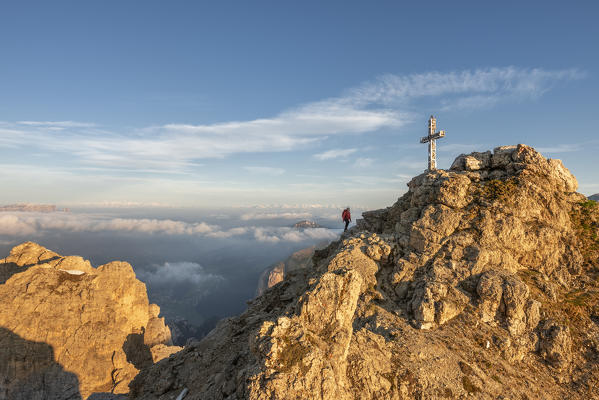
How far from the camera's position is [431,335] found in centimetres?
1858

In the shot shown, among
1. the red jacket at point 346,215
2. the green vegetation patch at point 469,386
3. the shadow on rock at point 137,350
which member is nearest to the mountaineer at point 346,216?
the red jacket at point 346,215

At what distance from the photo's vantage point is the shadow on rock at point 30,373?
47.2 meters

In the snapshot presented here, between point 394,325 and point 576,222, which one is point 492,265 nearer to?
point 394,325

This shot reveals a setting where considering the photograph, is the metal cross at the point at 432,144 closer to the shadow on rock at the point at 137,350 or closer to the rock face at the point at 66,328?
the rock face at the point at 66,328

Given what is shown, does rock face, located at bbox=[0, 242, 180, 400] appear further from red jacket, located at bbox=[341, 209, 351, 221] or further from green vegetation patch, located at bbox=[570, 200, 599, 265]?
green vegetation patch, located at bbox=[570, 200, 599, 265]

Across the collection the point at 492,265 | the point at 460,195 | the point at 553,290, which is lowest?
the point at 553,290

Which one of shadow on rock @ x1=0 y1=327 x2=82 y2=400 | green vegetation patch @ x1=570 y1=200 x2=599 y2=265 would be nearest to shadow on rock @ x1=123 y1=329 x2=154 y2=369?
shadow on rock @ x1=0 y1=327 x2=82 y2=400

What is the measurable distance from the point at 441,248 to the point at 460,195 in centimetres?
603

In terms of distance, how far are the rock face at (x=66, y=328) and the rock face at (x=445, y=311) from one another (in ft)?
146

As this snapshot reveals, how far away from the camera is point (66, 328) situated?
5475cm

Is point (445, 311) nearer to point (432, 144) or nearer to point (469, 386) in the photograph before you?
point (469, 386)

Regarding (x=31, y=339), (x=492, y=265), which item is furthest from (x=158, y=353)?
(x=492, y=265)

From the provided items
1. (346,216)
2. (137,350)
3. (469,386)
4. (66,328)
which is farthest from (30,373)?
(469,386)

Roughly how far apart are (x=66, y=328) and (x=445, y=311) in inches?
2737
